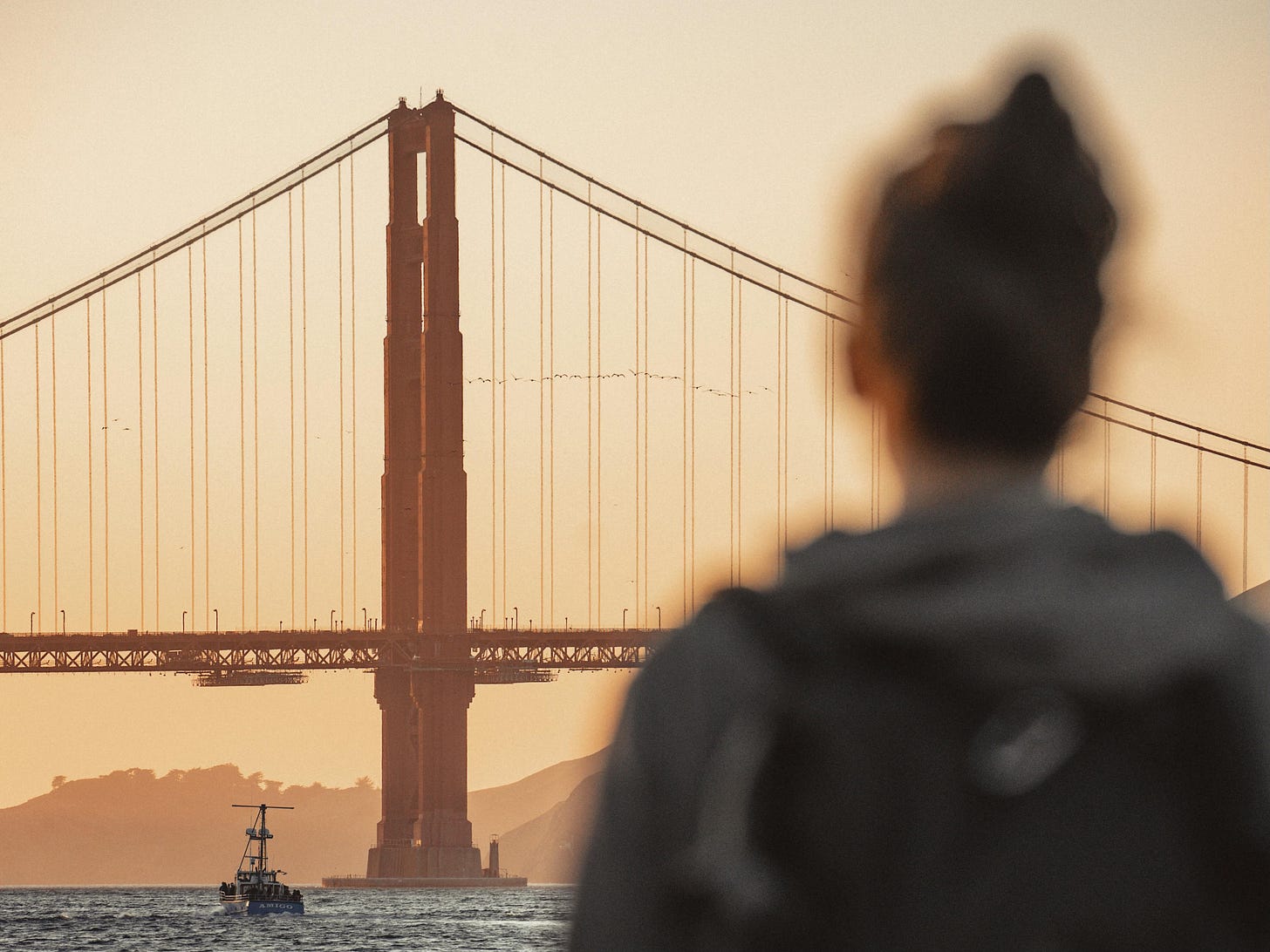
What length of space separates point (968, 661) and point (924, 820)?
94 millimetres

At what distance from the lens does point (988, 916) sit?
1.50 meters

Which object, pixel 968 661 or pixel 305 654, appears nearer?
pixel 968 661

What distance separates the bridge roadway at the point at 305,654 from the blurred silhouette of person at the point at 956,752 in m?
66.5

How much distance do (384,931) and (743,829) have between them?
221 ft

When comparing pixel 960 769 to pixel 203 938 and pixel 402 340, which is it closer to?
pixel 203 938

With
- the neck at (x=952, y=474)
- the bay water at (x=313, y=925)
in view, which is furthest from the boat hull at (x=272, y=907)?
the neck at (x=952, y=474)

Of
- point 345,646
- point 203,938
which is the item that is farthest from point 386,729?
point 203,938

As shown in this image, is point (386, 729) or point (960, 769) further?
point (386, 729)

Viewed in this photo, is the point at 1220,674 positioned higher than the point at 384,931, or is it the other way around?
the point at 1220,674

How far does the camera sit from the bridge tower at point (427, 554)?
70.3 metres

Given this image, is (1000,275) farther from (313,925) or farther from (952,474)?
(313,925)

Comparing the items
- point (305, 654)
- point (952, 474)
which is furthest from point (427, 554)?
point (952, 474)

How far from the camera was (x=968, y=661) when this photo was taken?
153cm

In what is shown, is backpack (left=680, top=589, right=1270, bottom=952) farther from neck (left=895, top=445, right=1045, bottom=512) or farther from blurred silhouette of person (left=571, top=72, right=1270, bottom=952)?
neck (left=895, top=445, right=1045, bottom=512)
